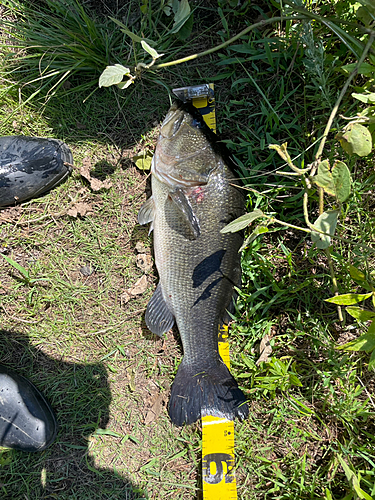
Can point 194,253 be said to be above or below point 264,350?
→ above

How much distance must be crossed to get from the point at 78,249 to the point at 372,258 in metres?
2.28

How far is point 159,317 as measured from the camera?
2.56 metres

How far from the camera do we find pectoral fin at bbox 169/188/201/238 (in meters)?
2.32

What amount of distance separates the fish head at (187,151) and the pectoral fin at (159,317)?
34.2 inches

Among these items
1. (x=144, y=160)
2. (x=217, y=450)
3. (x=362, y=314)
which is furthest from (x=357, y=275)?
(x=144, y=160)

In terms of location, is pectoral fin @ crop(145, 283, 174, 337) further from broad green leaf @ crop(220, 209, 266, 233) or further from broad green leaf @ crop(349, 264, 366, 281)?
broad green leaf @ crop(349, 264, 366, 281)

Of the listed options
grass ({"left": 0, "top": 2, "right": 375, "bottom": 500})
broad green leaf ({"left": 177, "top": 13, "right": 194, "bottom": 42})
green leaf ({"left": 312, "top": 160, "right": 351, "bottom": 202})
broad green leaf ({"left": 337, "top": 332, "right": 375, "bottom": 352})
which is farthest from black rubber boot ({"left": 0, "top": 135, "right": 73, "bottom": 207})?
broad green leaf ({"left": 337, "top": 332, "right": 375, "bottom": 352})

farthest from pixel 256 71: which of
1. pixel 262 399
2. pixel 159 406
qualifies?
pixel 159 406

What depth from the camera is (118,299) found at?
274 cm

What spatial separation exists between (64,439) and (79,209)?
1.78 m

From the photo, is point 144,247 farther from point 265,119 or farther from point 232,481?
point 232,481

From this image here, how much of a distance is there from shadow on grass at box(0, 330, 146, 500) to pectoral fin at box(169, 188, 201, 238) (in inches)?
52.0

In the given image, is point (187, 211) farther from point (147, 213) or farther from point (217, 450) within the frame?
point (217, 450)

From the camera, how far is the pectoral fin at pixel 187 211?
2.32 meters
